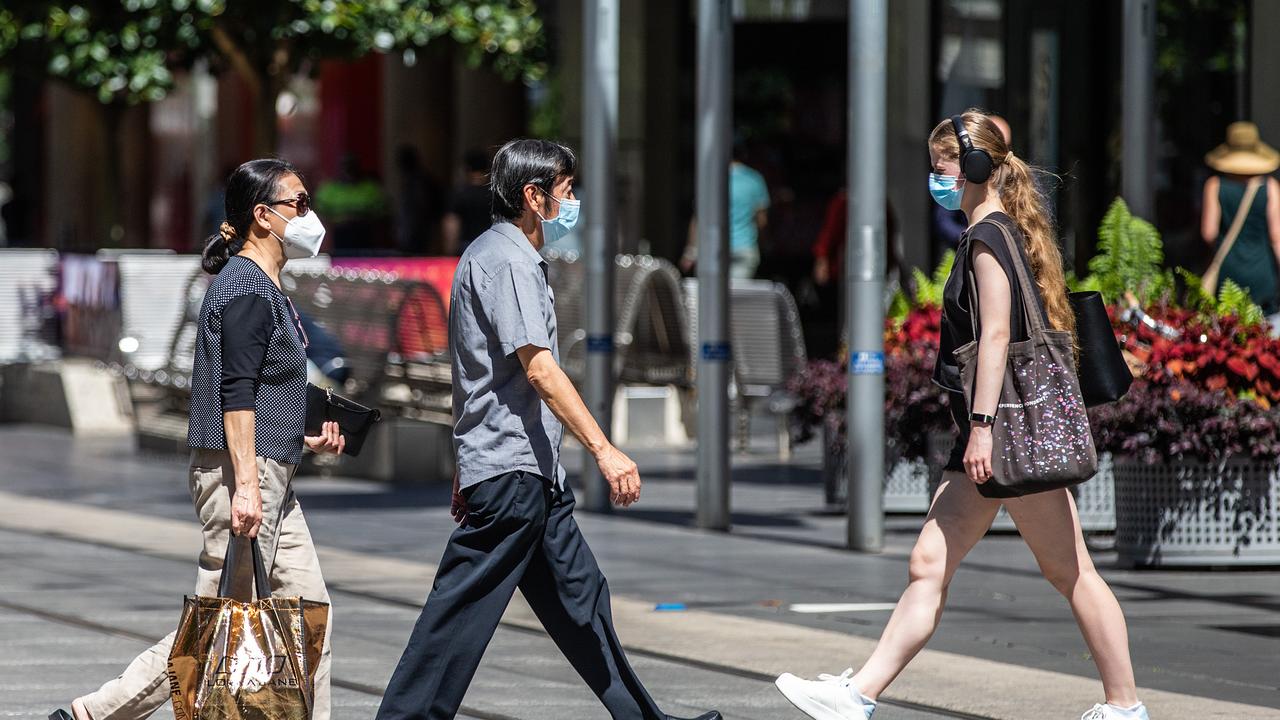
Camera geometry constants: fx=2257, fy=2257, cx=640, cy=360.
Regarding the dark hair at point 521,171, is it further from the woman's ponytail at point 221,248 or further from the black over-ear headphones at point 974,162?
the black over-ear headphones at point 974,162

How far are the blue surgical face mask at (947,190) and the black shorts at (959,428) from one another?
516 mm

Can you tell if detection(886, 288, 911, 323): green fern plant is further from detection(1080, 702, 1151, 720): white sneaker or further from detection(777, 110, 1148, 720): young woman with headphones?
detection(1080, 702, 1151, 720): white sneaker

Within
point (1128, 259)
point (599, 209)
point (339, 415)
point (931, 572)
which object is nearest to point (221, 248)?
point (339, 415)

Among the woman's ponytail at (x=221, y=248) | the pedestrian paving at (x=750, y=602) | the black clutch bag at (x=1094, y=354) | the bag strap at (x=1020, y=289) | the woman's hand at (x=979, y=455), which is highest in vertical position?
the woman's ponytail at (x=221, y=248)

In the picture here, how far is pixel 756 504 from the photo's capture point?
12.6 meters

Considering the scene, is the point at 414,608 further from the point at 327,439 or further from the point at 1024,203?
the point at 1024,203

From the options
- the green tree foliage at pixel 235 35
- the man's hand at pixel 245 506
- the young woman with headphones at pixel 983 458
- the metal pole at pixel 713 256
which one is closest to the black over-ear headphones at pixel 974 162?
the young woman with headphones at pixel 983 458

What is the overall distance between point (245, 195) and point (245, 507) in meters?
0.80

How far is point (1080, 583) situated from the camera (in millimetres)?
5934

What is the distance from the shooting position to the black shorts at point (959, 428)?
598 cm

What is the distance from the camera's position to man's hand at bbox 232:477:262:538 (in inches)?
212

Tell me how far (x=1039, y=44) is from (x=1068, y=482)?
12.1m

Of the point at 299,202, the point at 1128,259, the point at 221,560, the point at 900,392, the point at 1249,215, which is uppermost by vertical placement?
the point at 299,202

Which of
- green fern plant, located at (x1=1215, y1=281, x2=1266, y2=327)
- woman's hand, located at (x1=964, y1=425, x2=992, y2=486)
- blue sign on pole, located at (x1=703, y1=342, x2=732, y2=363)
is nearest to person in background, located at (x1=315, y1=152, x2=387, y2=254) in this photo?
blue sign on pole, located at (x1=703, y1=342, x2=732, y2=363)
